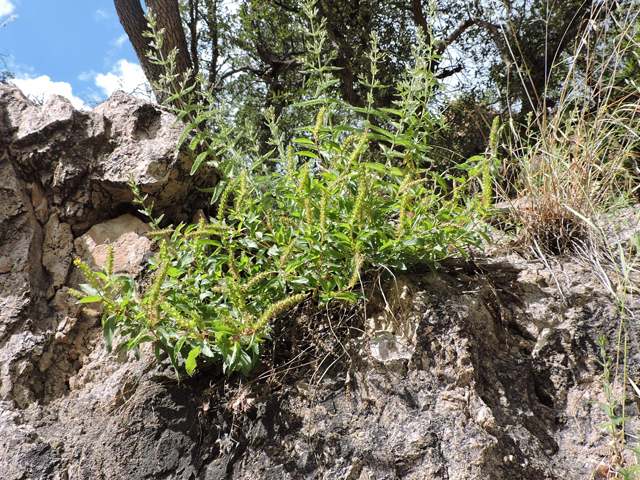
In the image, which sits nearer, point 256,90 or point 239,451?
point 239,451

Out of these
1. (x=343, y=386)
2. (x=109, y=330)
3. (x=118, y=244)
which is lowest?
(x=343, y=386)

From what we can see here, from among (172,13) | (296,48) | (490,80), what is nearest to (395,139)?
(172,13)

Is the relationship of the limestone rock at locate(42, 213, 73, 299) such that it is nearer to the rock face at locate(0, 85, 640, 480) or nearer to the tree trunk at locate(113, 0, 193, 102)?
the rock face at locate(0, 85, 640, 480)

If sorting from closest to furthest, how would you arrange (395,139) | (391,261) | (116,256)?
1. (391,261)
2. (395,139)
3. (116,256)

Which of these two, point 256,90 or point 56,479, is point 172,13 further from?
point 56,479

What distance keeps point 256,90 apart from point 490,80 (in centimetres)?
411

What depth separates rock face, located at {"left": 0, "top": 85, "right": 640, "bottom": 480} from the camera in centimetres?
176

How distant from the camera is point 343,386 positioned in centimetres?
199

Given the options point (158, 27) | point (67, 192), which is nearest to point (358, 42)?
point (158, 27)

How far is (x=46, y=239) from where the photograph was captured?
264 cm

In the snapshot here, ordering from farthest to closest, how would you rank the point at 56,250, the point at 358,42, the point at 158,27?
1. the point at 358,42
2. the point at 158,27
3. the point at 56,250

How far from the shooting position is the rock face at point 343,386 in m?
1.76

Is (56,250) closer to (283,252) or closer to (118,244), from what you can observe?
(118,244)

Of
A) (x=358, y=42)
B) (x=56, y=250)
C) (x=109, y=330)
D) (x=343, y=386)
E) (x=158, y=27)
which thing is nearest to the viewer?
(x=109, y=330)
